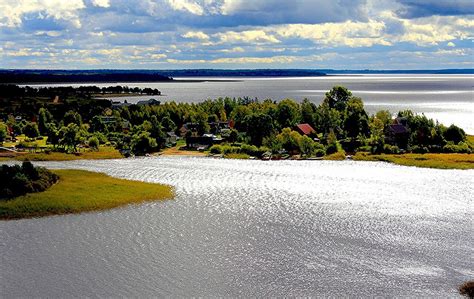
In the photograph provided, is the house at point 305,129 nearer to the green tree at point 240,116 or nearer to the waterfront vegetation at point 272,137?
the waterfront vegetation at point 272,137

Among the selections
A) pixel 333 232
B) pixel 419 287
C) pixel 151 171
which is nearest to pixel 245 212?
pixel 333 232

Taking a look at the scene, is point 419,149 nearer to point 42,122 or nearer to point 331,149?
point 331,149

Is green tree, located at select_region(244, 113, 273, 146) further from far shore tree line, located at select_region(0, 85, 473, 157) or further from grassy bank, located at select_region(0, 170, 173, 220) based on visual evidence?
grassy bank, located at select_region(0, 170, 173, 220)

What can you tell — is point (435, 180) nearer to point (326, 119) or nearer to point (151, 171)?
point (151, 171)

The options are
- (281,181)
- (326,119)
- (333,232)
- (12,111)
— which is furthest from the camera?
(12,111)

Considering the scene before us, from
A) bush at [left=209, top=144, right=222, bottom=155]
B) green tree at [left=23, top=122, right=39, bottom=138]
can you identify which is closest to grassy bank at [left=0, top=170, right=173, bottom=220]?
bush at [left=209, top=144, right=222, bottom=155]

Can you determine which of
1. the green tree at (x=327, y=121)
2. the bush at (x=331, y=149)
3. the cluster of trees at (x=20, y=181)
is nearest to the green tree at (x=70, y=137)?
the cluster of trees at (x=20, y=181)
